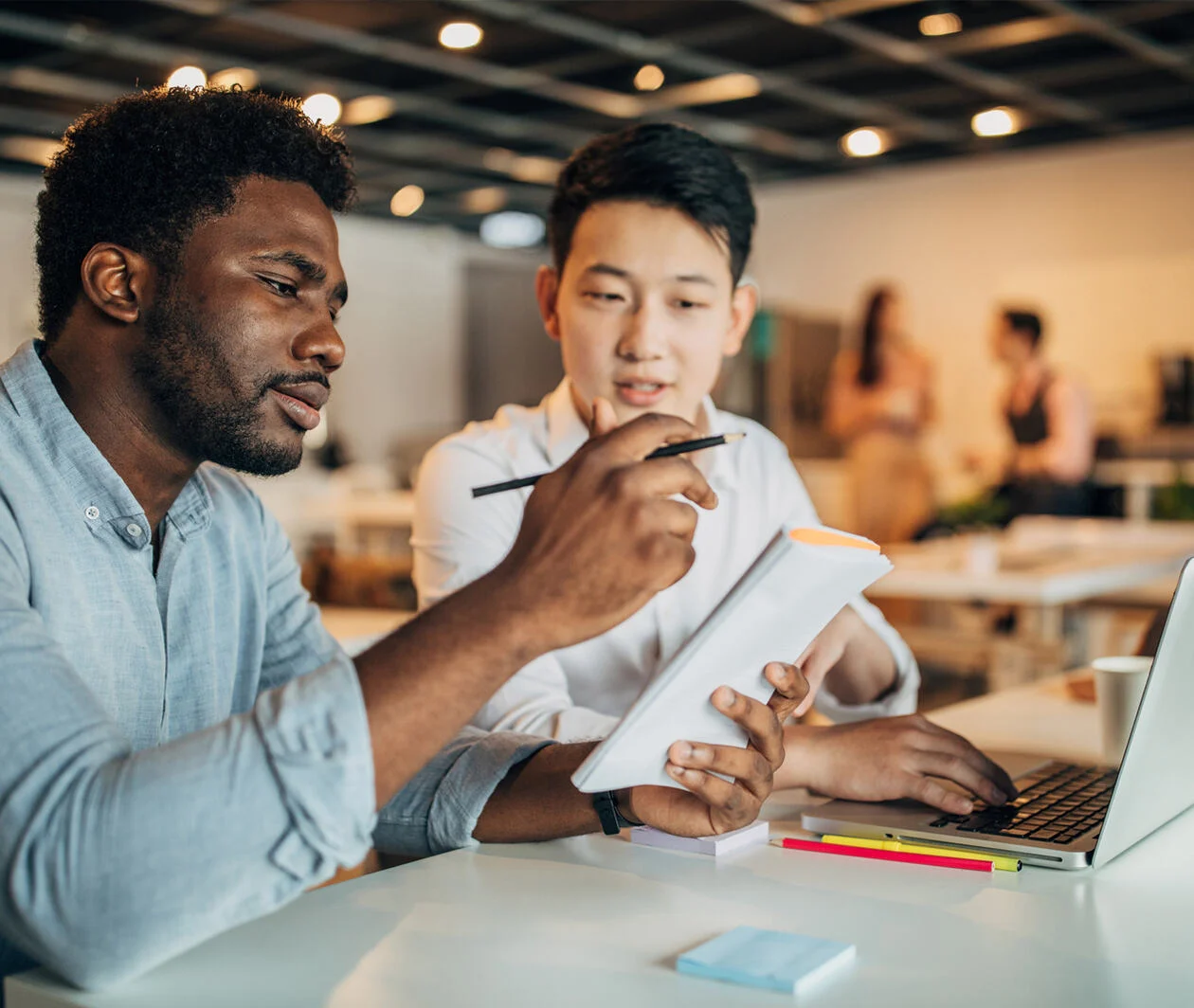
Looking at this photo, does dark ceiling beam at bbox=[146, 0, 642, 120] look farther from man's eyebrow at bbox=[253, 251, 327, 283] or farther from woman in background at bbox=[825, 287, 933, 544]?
man's eyebrow at bbox=[253, 251, 327, 283]

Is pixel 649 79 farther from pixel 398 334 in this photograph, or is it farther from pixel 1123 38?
pixel 398 334

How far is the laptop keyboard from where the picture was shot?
1209mm

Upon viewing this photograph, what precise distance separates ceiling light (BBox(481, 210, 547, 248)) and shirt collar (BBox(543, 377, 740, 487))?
8.68m

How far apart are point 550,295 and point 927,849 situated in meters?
1.00

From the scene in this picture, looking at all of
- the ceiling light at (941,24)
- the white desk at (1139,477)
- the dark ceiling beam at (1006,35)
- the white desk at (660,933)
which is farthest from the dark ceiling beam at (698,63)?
the white desk at (660,933)

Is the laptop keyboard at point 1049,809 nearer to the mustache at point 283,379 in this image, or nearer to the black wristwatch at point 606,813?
the black wristwatch at point 606,813

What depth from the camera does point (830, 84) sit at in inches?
270

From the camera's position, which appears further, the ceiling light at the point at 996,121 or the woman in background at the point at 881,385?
the woman in background at the point at 881,385

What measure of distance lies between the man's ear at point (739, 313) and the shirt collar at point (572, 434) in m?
0.09

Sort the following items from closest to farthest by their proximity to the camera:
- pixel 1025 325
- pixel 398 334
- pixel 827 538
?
pixel 827 538 → pixel 1025 325 → pixel 398 334

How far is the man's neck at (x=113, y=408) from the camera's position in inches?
45.7

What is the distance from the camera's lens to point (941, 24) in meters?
5.77

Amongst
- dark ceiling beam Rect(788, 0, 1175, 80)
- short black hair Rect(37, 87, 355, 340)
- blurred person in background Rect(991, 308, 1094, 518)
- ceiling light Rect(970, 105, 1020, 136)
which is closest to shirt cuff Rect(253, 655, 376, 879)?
short black hair Rect(37, 87, 355, 340)

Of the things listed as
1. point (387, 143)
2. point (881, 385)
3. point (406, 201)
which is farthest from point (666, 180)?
point (406, 201)
